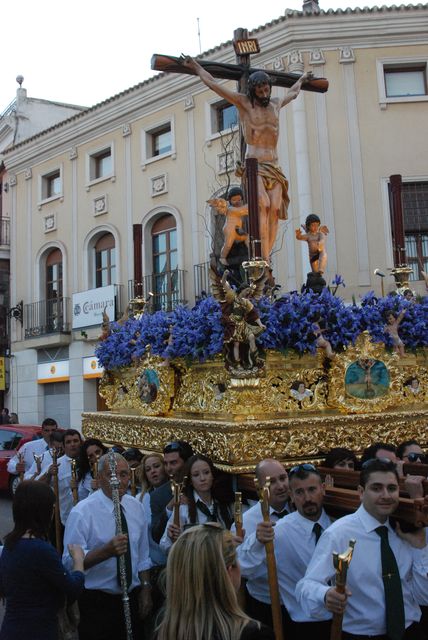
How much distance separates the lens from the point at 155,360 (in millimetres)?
6020

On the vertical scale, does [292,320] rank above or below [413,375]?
above

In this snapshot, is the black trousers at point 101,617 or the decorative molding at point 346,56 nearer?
the black trousers at point 101,617

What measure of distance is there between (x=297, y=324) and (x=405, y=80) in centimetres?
1315

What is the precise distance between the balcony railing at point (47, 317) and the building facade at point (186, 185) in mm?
52

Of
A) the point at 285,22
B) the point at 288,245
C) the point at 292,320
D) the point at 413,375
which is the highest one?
the point at 285,22

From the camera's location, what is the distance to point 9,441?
42.3ft

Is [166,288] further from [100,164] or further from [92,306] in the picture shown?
[100,164]

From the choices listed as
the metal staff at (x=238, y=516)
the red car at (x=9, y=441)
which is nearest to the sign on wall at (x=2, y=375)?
the red car at (x=9, y=441)

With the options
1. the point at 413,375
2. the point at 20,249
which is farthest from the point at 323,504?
the point at 20,249

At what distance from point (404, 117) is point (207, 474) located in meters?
13.5

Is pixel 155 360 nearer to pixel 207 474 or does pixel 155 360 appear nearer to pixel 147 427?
pixel 147 427

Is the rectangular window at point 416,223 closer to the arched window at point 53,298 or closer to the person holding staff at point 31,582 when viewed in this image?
the arched window at point 53,298

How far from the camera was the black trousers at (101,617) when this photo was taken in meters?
3.68

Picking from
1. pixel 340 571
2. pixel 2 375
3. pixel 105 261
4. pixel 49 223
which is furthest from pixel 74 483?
pixel 2 375
